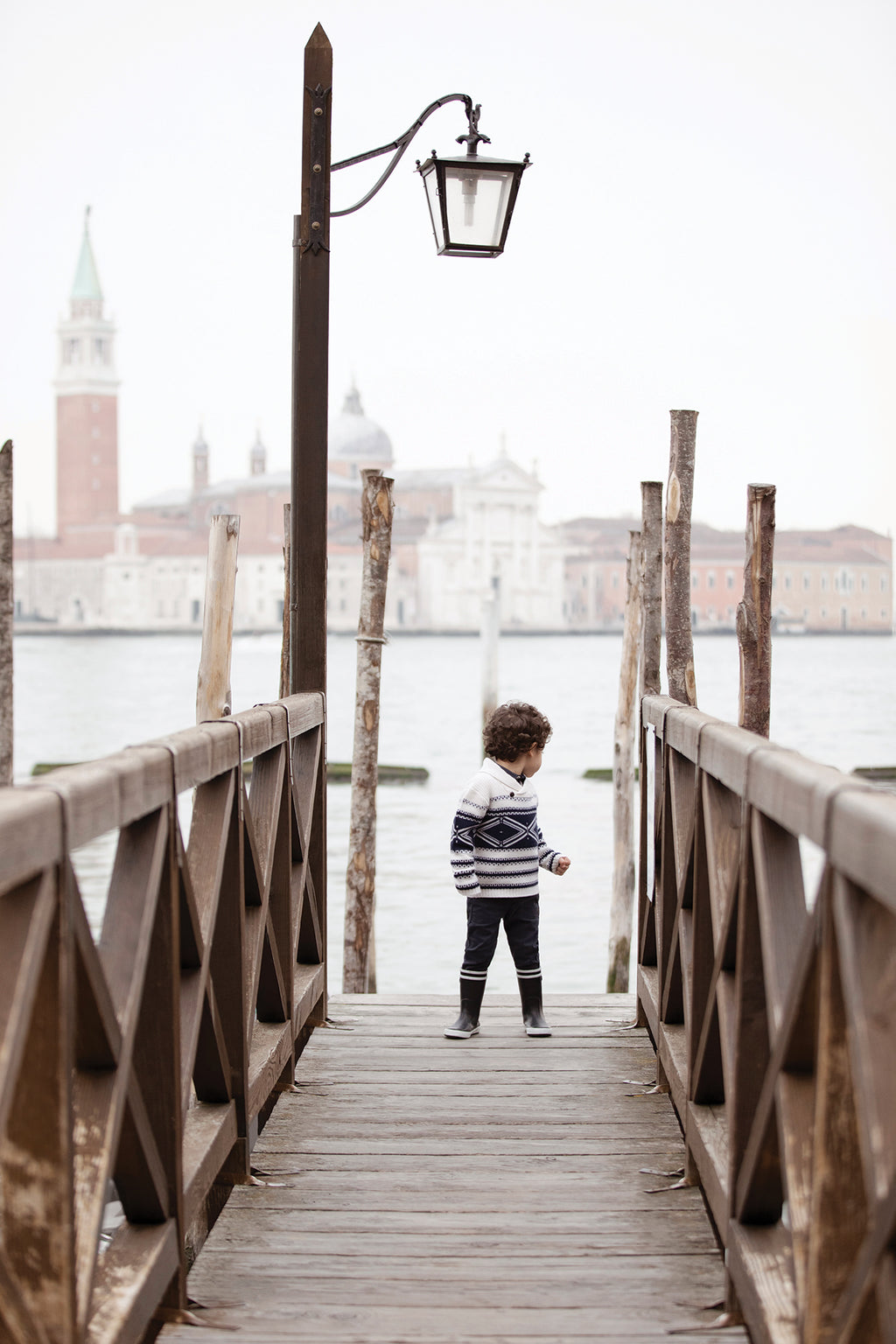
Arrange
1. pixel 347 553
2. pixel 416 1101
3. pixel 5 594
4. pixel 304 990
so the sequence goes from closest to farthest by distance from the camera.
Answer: pixel 416 1101 → pixel 304 990 → pixel 5 594 → pixel 347 553

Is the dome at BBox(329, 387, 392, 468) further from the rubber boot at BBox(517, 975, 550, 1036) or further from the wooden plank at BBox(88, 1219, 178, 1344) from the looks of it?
the wooden plank at BBox(88, 1219, 178, 1344)

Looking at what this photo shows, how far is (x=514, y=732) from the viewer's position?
3893 mm

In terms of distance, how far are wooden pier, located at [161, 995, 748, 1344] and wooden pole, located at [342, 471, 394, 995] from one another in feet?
8.49

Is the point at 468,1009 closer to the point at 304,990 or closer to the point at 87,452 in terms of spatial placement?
the point at 304,990

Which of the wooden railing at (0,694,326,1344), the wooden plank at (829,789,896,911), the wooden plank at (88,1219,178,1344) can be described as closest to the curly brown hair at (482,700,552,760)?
the wooden railing at (0,694,326,1344)

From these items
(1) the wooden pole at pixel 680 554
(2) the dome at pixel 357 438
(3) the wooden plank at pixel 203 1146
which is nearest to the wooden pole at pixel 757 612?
(1) the wooden pole at pixel 680 554

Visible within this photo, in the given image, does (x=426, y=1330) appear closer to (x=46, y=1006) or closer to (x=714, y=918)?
(x=714, y=918)

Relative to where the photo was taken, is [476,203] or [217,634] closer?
[476,203]

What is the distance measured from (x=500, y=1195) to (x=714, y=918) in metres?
0.71

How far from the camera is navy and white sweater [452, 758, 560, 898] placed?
393 cm

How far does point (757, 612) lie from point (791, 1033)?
10.5ft

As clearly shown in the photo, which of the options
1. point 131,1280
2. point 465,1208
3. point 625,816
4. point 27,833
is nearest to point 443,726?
point 625,816

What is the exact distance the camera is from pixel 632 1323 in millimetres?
2227

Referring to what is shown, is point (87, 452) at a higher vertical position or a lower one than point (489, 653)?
higher
